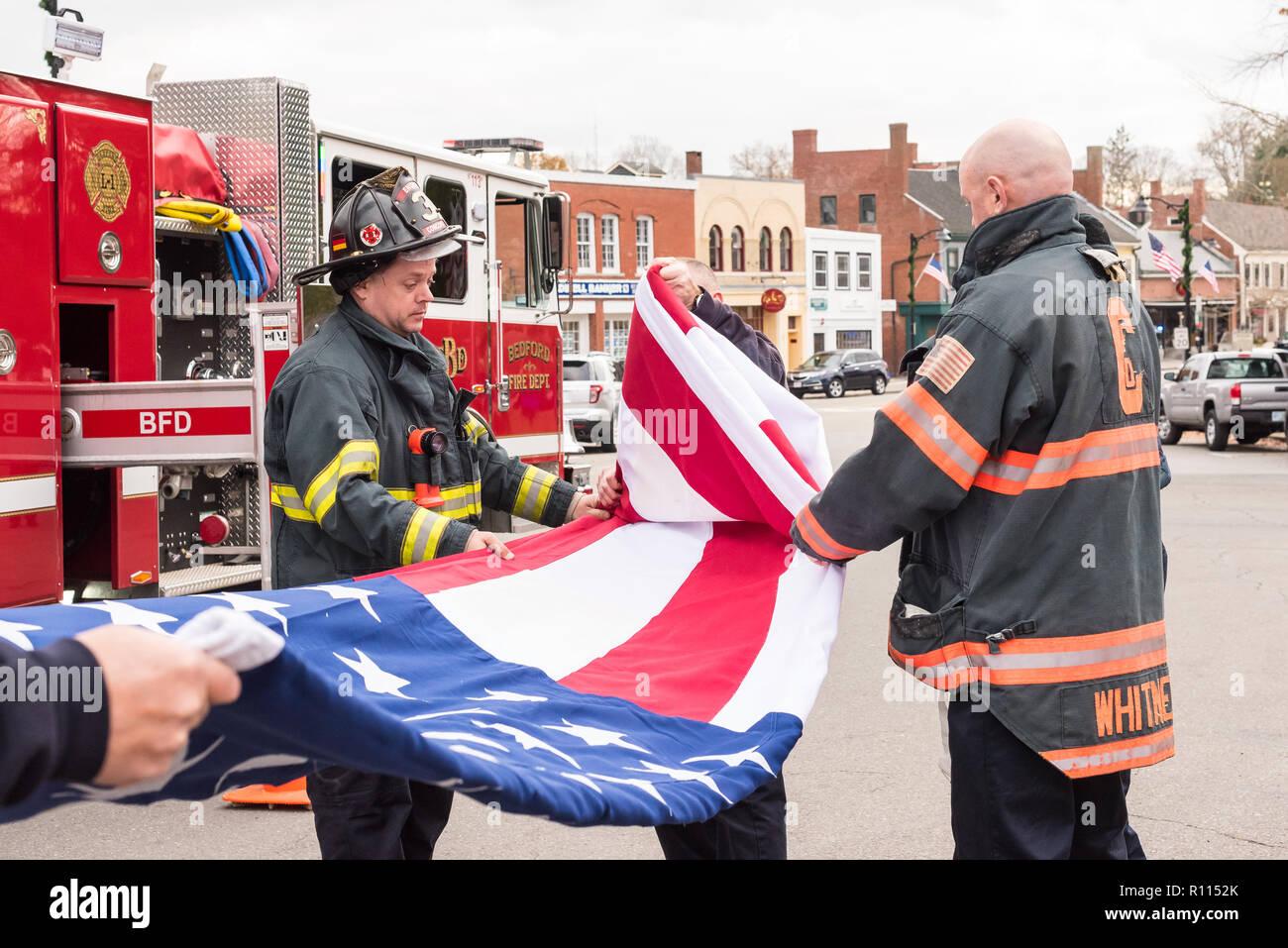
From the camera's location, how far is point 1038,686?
9.55 feet

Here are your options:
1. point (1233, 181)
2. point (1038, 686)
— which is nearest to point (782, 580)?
point (1038, 686)

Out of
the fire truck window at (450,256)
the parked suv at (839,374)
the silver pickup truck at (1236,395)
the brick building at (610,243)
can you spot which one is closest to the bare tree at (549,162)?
the brick building at (610,243)

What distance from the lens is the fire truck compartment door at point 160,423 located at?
581cm

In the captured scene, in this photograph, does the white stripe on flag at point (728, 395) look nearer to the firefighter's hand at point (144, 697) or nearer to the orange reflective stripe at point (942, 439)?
the orange reflective stripe at point (942, 439)

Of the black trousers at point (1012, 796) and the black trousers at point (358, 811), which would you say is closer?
the black trousers at point (1012, 796)

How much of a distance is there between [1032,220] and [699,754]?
4.96 ft

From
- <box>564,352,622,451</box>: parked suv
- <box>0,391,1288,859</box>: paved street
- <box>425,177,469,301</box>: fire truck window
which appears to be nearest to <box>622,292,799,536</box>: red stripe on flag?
<box>0,391,1288,859</box>: paved street

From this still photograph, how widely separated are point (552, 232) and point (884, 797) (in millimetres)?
5594

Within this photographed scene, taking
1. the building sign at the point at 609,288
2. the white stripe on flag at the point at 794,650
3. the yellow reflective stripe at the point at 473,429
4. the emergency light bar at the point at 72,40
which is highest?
the building sign at the point at 609,288

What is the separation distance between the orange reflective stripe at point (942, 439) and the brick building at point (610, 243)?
41.7 metres

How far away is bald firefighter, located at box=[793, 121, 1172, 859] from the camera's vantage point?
2922mm

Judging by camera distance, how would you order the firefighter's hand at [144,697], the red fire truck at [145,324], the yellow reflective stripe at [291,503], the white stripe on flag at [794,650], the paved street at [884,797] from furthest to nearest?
the red fire truck at [145,324], the paved street at [884,797], the yellow reflective stripe at [291,503], the white stripe on flag at [794,650], the firefighter's hand at [144,697]

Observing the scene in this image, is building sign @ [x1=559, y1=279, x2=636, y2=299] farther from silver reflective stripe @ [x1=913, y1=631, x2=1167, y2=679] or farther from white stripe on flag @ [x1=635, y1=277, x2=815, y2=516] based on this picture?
silver reflective stripe @ [x1=913, y1=631, x2=1167, y2=679]

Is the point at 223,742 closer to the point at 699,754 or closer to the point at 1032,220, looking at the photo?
the point at 699,754
